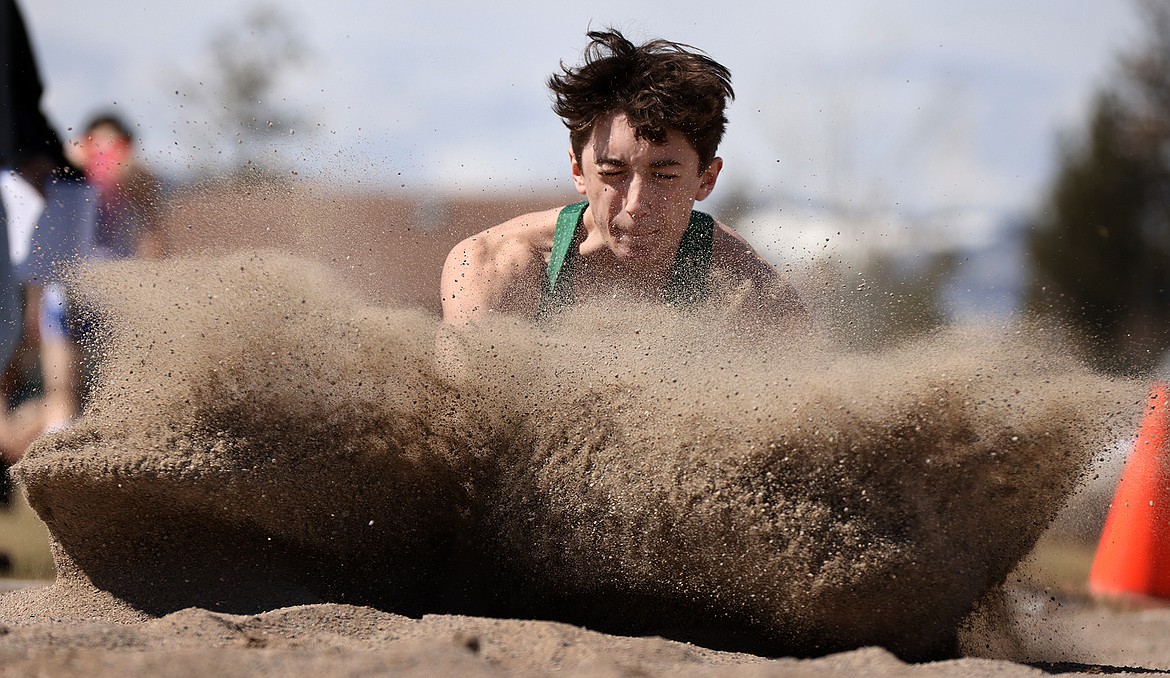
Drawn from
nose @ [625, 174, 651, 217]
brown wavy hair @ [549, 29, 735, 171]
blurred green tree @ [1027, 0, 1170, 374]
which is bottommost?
nose @ [625, 174, 651, 217]

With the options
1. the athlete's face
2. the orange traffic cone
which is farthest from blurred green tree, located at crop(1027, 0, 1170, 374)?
the athlete's face

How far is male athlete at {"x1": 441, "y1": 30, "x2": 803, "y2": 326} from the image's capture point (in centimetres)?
368

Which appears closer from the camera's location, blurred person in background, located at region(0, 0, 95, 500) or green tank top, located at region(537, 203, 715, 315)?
green tank top, located at region(537, 203, 715, 315)

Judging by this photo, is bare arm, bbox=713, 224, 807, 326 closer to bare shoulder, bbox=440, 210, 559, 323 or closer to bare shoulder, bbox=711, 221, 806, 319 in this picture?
bare shoulder, bbox=711, 221, 806, 319

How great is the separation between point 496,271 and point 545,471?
34.7 inches

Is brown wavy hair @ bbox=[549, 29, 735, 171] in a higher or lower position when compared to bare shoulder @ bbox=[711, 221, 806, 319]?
higher

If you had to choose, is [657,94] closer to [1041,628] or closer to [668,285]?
[668,285]

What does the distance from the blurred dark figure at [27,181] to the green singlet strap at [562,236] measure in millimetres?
2084

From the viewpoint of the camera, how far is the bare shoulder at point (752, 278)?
11.5 ft

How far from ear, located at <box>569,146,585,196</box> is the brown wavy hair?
0.18ft

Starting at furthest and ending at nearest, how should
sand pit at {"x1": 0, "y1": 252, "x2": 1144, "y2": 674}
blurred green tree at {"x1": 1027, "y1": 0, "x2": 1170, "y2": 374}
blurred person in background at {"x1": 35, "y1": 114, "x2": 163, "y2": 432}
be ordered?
blurred green tree at {"x1": 1027, "y1": 0, "x2": 1170, "y2": 374} → blurred person in background at {"x1": 35, "y1": 114, "x2": 163, "y2": 432} → sand pit at {"x1": 0, "y1": 252, "x2": 1144, "y2": 674}

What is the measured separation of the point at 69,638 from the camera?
230 cm

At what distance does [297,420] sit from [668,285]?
4.21ft

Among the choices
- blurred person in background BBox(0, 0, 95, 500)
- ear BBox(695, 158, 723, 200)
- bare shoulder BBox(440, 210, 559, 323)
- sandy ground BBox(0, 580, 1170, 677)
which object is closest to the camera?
sandy ground BBox(0, 580, 1170, 677)
